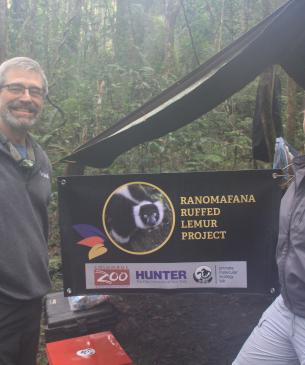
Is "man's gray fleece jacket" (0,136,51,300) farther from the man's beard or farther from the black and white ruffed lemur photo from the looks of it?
the black and white ruffed lemur photo

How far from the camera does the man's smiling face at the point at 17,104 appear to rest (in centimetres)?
257

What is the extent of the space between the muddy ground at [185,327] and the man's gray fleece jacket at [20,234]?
1.56 meters

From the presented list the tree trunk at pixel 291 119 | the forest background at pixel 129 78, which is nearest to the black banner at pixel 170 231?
the forest background at pixel 129 78

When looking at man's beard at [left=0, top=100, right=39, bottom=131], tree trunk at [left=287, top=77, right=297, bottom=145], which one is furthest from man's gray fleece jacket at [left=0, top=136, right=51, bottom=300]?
tree trunk at [left=287, top=77, right=297, bottom=145]

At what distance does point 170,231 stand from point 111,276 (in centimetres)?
52

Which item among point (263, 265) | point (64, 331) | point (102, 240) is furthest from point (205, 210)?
point (64, 331)

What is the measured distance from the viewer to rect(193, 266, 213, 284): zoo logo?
115 inches

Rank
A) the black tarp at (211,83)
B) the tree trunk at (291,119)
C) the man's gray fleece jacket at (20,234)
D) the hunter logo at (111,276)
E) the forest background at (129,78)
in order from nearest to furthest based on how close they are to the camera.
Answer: the man's gray fleece jacket at (20,234), the black tarp at (211,83), the hunter logo at (111,276), the forest background at (129,78), the tree trunk at (291,119)

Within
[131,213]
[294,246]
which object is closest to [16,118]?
[131,213]

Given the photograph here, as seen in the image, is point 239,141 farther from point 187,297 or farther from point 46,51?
point 46,51

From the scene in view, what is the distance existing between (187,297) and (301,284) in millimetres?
2780

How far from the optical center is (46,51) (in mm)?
8672

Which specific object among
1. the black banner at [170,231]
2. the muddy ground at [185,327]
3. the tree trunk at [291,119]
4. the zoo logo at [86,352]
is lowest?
the muddy ground at [185,327]

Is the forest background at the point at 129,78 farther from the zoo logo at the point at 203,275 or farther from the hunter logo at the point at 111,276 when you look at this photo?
the zoo logo at the point at 203,275
